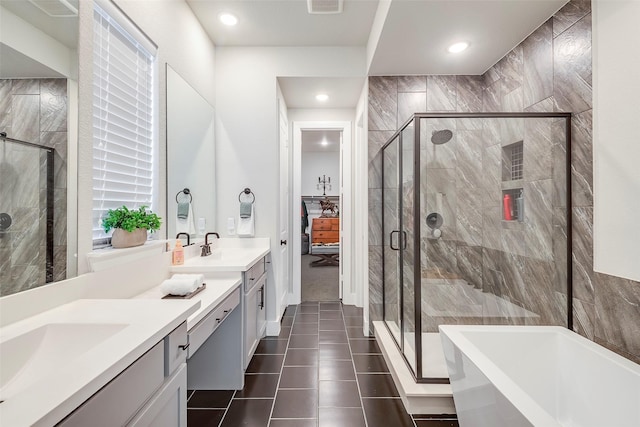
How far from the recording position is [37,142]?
1072 millimetres

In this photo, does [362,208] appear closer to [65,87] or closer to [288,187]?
[288,187]

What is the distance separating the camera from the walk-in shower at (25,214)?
95 centimetres

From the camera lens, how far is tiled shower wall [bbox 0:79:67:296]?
37.6 inches

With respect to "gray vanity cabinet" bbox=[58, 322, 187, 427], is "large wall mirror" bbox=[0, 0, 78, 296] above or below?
above

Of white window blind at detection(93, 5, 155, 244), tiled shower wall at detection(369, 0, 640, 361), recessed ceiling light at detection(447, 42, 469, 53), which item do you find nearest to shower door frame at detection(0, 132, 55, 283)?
white window blind at detection(93, 5, 155, 244)

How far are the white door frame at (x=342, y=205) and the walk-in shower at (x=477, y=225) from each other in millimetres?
1380

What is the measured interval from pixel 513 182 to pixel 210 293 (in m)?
2.20

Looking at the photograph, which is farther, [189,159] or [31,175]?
[189,159]

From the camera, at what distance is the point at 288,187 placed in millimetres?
3738

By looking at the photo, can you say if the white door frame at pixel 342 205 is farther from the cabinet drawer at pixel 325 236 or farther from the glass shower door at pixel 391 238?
the cabinet drawer at pixel 325 236

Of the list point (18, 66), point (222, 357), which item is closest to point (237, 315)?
point (222, 357)

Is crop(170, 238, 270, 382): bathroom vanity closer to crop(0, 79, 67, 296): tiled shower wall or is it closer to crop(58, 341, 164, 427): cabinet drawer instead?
crop(0, 79, 67, 296): tiled shower wall

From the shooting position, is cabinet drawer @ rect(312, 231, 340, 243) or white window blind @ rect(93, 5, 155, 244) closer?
white window blind @ rect(93, 5, 155, 244)

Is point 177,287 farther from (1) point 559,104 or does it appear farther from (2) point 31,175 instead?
(1) point 559,104
